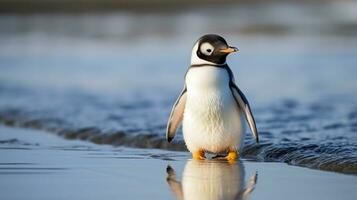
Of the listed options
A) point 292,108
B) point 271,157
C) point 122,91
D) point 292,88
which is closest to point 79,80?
point 122,91

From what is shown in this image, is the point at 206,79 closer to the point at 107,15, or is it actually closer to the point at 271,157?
the point at 271,157

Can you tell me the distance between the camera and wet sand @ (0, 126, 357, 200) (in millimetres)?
6082

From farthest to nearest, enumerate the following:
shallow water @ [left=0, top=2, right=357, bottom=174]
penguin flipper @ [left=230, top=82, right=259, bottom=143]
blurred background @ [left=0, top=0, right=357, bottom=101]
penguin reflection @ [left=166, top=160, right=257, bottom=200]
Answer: blurred background @ [left=0, top=0, right=357, bottom=101] < shallow water @ [left=0, top=2, right=357, bottom=174] < penguin flipper @ [left=230, top=82, right=259, bottom=143] < penguin reflection @ [left=166, top=160, right=257, bottom=200]

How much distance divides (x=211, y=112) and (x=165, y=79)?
829 centimetres

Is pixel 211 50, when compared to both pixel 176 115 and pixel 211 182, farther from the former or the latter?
pixel 211 182

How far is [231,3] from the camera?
150 feet

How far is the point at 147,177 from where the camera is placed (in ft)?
22.4

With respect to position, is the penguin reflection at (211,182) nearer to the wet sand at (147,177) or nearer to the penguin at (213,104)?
the wet sand at (147,177)

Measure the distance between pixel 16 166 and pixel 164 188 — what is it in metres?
1.54

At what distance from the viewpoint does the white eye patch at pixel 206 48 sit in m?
7.54

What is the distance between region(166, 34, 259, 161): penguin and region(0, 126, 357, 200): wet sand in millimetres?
185

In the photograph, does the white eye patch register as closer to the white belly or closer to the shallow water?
the white belly

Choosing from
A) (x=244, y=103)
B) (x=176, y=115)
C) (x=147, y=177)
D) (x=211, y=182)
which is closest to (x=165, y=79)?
(x=176, y=115)

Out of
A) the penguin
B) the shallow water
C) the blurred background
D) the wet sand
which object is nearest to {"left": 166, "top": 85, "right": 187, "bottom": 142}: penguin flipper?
the penguin
